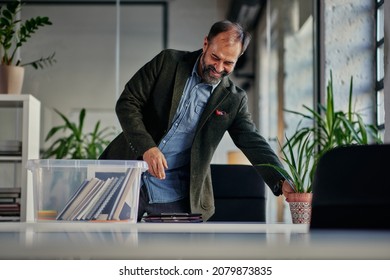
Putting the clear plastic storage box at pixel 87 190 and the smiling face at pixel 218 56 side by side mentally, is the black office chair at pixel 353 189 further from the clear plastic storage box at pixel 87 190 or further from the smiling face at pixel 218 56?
the smiling face at pixel 218 56

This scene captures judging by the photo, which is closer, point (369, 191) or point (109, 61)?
point (369, 191)

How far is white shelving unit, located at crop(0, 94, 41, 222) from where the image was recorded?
4.50 m

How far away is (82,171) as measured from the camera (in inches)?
80.1

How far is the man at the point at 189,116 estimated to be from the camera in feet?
10.2

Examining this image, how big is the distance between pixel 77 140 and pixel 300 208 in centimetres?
342

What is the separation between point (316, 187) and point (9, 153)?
365cm

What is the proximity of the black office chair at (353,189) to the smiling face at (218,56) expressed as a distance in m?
2.02

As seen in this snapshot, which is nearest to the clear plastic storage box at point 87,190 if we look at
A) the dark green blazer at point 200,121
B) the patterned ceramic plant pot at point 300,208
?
the patterned ceramic plant pot at point 300,208

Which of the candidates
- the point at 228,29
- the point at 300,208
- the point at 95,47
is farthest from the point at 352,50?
the point at 300,208

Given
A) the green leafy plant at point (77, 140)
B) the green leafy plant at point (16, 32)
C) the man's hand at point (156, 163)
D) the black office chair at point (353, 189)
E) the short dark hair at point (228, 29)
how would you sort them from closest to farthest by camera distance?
the black office chair at point (353, 189)
the man's hand at point (156, 163)
the short dark hair at point (228, 29)
the green leafy plant at point (16, 32)
the green leafy plant at point (77, 140)

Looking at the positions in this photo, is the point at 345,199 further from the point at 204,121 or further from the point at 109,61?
the point at 109,61

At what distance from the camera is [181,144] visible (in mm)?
3195

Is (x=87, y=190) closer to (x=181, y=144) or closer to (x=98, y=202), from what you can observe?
(x=98, y=202)
